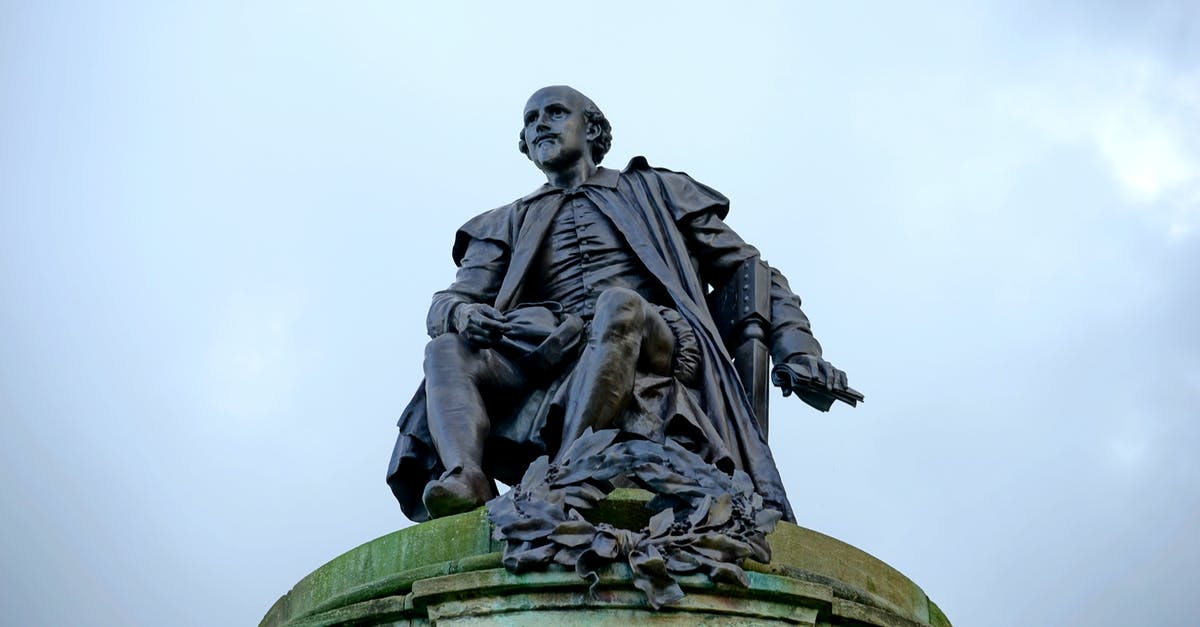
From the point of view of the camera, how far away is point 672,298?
1178 cm

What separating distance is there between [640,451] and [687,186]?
350 cm

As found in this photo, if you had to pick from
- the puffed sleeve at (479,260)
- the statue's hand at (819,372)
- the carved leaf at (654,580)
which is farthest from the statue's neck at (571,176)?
the carved leaf at (654,580)

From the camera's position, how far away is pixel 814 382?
1162 cm

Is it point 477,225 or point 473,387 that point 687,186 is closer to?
point 477,225

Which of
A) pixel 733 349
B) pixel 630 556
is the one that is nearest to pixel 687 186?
pixel 733 349

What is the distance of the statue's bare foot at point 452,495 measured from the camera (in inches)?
394

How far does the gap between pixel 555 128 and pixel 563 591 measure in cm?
461

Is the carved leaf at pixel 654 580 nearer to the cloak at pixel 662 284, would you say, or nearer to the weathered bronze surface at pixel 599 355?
the weathered bronze surface at pixel 599 355

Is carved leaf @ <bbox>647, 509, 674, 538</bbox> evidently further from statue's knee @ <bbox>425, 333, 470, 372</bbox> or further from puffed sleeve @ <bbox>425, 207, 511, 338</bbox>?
puffed sleeve @ <bbox>425, 207, 511, 338</bbox>

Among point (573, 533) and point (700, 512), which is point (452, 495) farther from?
point (700, 512)

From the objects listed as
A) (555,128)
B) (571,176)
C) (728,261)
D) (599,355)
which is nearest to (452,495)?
(599,355)

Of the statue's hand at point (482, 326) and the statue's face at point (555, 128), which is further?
the statue's face at point (555, 128)

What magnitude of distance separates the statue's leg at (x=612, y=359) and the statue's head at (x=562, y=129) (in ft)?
6.51

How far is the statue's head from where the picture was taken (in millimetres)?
12742
